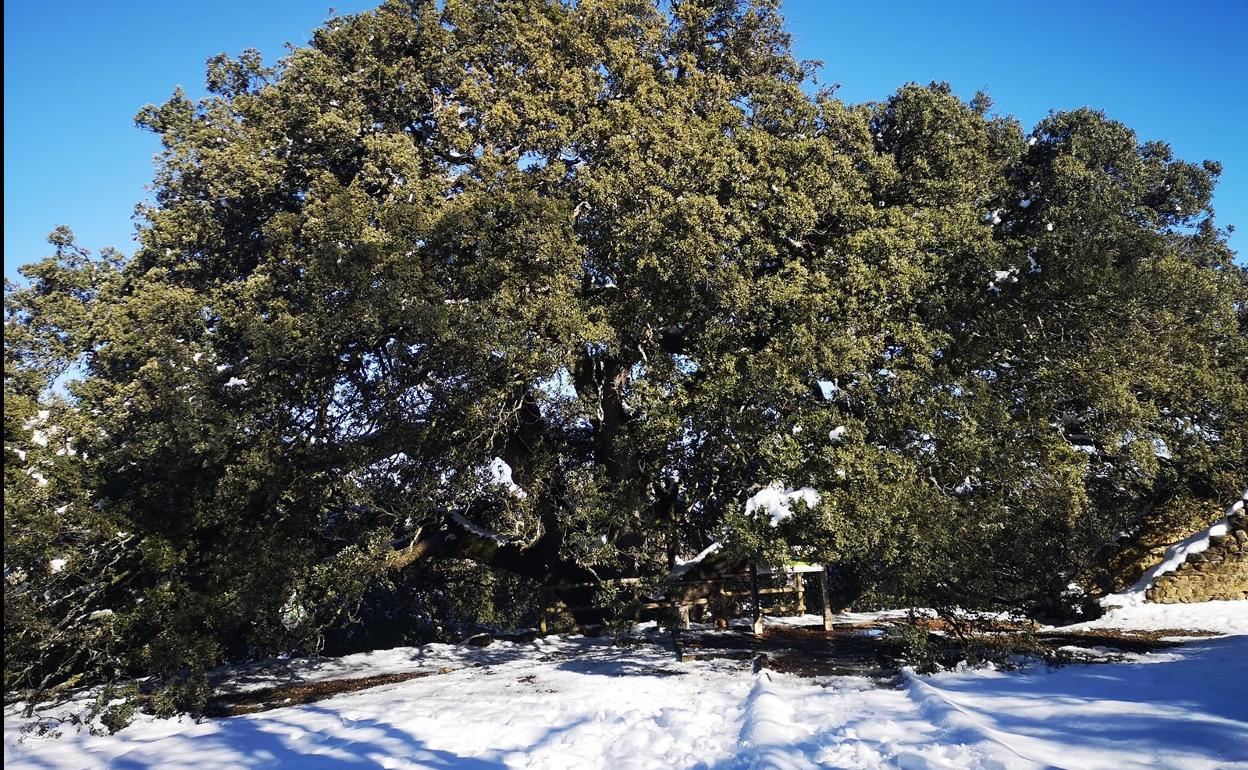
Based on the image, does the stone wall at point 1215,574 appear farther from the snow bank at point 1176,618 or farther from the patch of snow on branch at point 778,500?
the patch of snow on branch at point 778,500

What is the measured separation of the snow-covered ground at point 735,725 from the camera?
4.61 m

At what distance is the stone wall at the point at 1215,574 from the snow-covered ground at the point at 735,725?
4780 millimetres

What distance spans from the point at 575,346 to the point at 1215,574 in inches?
495

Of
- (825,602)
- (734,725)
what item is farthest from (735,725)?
(825,602)

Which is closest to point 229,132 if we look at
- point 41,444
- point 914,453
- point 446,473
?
point 41,444

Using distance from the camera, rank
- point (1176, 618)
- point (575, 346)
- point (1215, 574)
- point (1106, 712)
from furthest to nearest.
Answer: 1. point (1215, 574)
2. point (1176, 618)
3. point (575, 346)
4. point (1106, 712)

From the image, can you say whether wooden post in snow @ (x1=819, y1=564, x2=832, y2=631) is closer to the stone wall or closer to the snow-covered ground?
the snow-covered ground

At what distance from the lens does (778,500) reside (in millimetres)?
9242

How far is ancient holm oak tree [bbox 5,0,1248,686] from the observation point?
8906 millimetres

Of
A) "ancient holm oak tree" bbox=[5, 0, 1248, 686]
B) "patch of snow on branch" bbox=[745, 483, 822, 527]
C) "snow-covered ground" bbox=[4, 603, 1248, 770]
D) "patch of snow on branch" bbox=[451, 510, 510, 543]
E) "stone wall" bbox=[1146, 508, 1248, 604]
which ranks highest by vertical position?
"ancient holm oak tree" bbox=[5, 0, 1248, 686]

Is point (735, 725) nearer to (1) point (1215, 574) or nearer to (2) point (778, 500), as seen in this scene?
(2) point (778, 500)

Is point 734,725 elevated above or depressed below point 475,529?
below

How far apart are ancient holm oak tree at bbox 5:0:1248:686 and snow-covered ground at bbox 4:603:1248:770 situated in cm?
170

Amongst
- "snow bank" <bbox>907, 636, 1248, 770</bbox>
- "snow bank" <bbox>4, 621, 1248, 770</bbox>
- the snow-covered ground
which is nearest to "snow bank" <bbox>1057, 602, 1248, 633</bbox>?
the snow-covered ground
